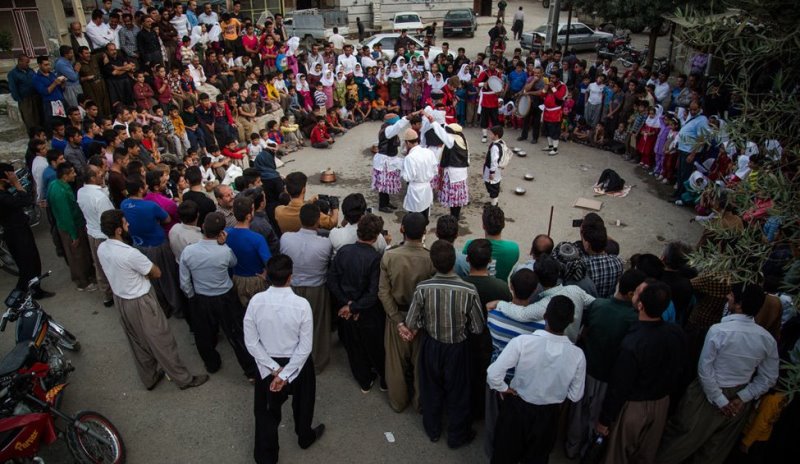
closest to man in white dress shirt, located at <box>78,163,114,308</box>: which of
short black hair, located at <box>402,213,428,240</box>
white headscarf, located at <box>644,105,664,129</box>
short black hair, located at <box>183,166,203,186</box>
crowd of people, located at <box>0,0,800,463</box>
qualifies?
crowd of people, located at <box>0,0,800,463</box>

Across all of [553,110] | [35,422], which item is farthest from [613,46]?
[35,422]

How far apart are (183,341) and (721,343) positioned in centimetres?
518

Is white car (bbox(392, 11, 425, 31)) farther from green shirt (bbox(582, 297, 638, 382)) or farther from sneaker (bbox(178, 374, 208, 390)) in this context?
green shirt (bbox(582, 297, 638, 382))

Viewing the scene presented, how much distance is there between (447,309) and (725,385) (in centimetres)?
204

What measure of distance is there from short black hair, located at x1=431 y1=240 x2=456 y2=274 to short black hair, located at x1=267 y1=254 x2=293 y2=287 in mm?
1072

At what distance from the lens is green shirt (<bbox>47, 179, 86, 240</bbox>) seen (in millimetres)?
6137

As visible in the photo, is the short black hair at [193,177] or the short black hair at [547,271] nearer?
the short black hair at [547,271]

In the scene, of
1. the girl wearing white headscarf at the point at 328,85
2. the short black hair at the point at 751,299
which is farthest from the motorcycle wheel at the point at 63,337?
the girl wearing white headscarf at the point at 328,85

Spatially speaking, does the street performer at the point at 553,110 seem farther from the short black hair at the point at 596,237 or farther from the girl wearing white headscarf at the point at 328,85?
the short black hair at the point at 596,237

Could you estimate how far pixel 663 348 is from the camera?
3.56m

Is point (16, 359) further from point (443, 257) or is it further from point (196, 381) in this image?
point (443, 257)

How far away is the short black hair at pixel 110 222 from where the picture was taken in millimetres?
4460

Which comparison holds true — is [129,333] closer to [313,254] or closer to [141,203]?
[141,203]

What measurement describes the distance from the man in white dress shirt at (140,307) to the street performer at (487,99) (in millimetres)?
9365
